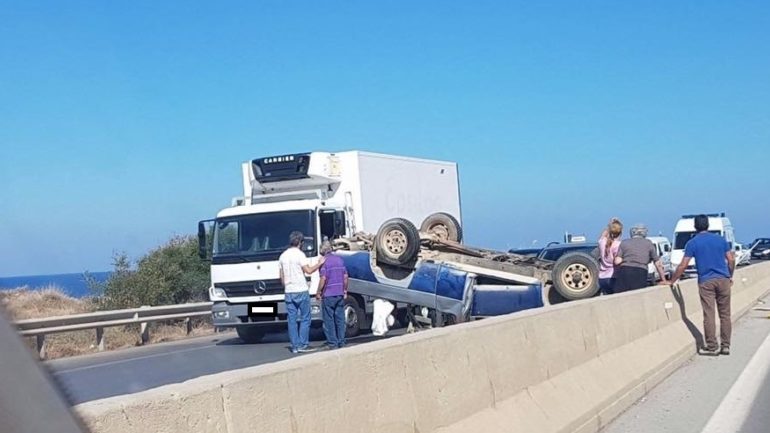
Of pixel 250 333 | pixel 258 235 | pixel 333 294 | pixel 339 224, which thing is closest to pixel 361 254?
pixel 339 224

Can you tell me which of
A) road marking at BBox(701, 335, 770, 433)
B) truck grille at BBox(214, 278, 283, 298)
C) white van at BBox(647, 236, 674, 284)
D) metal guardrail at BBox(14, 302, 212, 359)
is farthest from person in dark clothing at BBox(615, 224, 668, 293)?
white van at BBox(647, 236, 674, 284)

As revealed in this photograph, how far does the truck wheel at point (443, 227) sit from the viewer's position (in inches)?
760

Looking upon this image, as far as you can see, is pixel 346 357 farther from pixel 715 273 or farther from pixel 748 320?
pixel 748 320

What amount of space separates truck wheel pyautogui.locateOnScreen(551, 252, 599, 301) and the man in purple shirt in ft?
12.3

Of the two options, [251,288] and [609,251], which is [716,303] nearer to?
[609,251]

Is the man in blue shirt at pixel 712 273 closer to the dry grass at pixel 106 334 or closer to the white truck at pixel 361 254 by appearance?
the white truck at pixel 361 254

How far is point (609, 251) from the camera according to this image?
15000 mm

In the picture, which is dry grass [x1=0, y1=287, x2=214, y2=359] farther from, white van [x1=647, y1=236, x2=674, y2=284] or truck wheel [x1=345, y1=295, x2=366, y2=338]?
white van [x1=647, y1=236, x2=674, y2=284]

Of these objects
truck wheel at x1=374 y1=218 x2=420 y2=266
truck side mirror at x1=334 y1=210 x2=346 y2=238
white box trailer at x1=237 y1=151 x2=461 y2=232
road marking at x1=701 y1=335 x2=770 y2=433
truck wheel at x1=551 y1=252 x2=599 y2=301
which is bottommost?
road marking at x1=701 y1=335 x2=770 y2=433

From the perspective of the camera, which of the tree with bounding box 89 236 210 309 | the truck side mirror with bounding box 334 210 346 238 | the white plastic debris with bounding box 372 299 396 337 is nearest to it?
the white plastic debris with bounding box 372 299 396 337

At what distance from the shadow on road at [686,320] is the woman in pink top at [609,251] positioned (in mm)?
985

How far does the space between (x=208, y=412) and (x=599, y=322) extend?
6.35 m

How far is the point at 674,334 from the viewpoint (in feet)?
43.2

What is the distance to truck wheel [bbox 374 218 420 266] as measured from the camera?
53.5 feet
